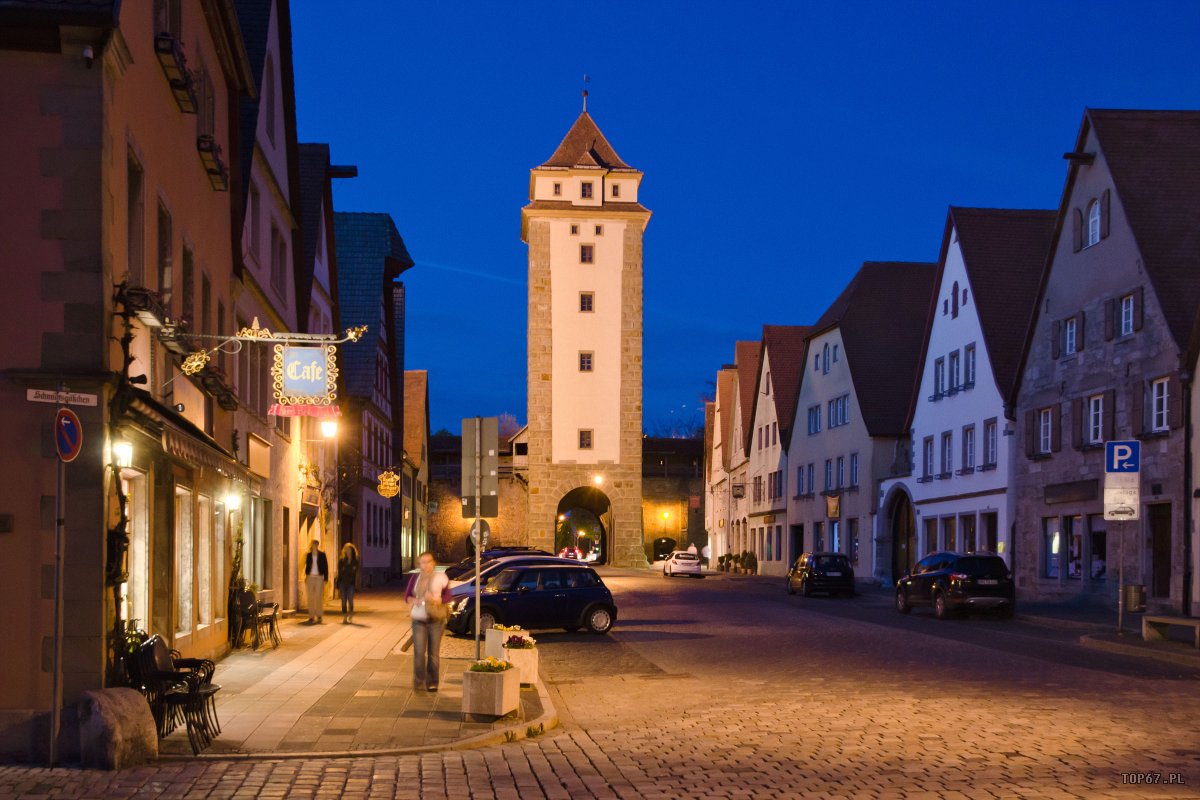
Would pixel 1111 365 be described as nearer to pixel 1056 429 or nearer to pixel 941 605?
pixel 1056 429

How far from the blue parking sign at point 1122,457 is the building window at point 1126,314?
11333mm

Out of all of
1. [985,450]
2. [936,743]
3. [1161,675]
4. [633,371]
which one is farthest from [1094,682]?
[633,371]

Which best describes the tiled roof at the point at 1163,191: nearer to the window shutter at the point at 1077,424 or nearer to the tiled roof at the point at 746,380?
the window shutter at the point at 1077,424

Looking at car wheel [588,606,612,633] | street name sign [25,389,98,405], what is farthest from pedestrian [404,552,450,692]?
car wheel [588,606,612,633]

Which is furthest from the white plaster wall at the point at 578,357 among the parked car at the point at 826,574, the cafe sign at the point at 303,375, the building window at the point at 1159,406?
the cafe sign at the point at 303,375

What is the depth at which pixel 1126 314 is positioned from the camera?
35750mm

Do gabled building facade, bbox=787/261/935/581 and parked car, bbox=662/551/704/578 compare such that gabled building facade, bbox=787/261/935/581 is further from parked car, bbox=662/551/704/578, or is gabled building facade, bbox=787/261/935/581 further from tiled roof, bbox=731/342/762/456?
tiled roof, bbox=731/342/762/456

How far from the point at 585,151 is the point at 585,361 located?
12.5 metres

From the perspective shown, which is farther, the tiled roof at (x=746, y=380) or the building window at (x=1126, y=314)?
the tiled roof at (x=746, y=380)

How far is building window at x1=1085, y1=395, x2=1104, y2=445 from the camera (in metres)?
36.8

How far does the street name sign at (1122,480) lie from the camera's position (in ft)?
81.6

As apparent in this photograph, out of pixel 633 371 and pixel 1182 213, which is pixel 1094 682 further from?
pixel 633 371

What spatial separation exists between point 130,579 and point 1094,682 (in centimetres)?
1211

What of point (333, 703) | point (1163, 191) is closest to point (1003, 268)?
point (1163, 191)
